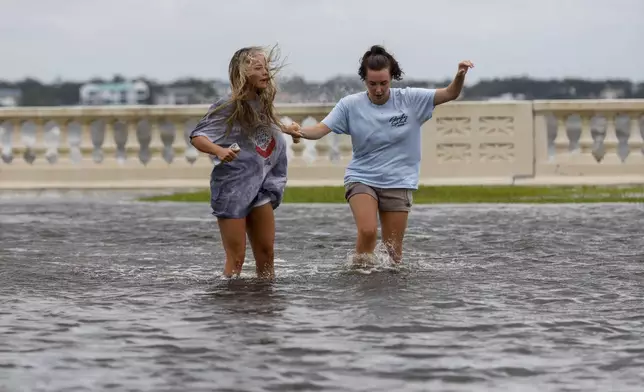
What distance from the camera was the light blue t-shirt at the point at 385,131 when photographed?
10445 mm

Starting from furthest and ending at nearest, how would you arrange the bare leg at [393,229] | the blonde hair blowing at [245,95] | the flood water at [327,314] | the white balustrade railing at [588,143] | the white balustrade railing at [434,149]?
the white balustrade railing at [588,143]
the white balustrade railing at [434,149]
the bare leg at [393,229]
the blonde hair blowing at [245,95]
the flood water at [327,314]

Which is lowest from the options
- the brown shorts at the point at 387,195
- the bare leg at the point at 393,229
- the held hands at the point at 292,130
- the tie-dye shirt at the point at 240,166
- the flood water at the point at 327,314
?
the flood water at the point at 327,314

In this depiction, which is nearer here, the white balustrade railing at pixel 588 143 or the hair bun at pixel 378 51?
the hair bun at pixel 378 51

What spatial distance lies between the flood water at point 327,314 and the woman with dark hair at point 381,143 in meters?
0.39

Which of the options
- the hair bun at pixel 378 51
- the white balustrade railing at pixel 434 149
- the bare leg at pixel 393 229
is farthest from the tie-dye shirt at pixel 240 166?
the white balustrade railing at pixel 434 149

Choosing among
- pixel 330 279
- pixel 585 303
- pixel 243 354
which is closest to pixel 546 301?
pixel 585 303

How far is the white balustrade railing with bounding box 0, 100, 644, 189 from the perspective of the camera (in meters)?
22.2

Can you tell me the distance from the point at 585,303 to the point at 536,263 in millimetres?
2386

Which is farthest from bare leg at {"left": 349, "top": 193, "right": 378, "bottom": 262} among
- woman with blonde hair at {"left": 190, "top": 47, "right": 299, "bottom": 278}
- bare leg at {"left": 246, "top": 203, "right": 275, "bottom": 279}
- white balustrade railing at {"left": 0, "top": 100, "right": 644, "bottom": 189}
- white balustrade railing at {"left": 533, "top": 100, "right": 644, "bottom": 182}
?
white balustrade railing at {"left": 533, "top": 100, "right": 644, "bottom": 182}

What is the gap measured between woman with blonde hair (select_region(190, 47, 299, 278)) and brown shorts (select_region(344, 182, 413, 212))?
819 millimetres

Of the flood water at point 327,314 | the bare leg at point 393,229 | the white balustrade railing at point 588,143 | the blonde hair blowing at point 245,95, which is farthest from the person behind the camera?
the white balustrade railing at point 588,143

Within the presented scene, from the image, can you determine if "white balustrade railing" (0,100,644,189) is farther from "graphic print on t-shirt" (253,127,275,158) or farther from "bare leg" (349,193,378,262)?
"graphic print on t-shirt" (253,127,275,158)

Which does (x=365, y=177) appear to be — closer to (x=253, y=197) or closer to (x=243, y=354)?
(x=253, y=197)

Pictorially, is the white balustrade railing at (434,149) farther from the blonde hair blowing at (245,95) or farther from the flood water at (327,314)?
the blonde hair blowing at (245,95)
